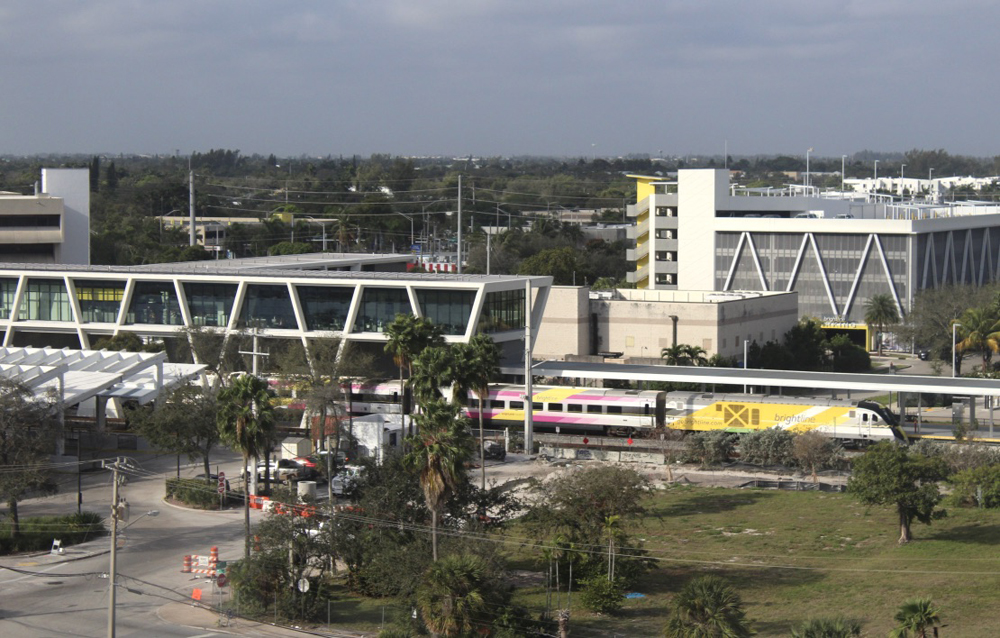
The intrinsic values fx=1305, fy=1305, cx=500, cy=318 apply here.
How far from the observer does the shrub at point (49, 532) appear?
45.8 m

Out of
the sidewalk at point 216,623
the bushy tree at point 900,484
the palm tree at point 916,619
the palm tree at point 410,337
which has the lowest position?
the sidewalk at point 216,623

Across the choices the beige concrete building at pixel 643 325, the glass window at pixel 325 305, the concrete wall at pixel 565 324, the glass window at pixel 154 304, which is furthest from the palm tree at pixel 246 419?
the beige concrete building at pixel 643 325

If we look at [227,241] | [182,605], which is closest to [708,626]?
[182,605]

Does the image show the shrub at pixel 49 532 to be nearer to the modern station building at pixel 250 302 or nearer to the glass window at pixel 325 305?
the modern station building at pixel 250 302

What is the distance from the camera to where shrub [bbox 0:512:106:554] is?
4581 cm

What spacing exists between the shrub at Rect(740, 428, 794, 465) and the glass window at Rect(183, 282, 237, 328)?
114 ft

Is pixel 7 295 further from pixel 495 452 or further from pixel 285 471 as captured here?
pixel 495 452

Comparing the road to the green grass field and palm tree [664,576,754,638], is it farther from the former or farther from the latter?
palm tree [664,576,754,638]

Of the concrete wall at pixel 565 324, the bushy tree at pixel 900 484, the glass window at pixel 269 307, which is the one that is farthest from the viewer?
the concrete wall at pixel 565 324

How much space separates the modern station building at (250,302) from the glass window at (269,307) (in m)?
0.06

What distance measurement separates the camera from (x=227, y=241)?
172 meters

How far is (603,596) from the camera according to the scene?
128ft

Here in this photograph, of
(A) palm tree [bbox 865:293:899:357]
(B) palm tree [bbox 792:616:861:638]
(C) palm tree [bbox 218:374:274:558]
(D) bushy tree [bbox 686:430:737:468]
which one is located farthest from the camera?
(A) palm tree [bbox 865:293:899:357]

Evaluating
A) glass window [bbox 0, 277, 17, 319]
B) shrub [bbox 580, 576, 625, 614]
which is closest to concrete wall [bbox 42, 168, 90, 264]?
glass window [bbox 0, 277, 17, 319]
